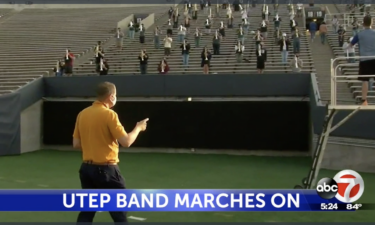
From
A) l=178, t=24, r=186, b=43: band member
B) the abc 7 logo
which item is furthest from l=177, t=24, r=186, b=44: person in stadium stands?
the abc 7 logo

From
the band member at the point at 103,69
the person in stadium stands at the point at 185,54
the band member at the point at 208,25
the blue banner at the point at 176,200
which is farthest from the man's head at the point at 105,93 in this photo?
the band member at the point at 208,25

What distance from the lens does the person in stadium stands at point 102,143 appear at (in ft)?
17.9

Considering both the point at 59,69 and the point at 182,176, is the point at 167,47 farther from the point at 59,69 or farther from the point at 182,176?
the point at 182,176

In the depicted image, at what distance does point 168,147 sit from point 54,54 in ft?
34.9

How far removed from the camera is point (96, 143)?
5.50 metres

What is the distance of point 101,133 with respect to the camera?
5.48 m

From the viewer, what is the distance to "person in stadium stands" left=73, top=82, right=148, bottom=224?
546 cm

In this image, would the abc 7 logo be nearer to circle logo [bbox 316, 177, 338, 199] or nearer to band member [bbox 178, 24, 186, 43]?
circle logo [bbox 316, 177, 338, 199]

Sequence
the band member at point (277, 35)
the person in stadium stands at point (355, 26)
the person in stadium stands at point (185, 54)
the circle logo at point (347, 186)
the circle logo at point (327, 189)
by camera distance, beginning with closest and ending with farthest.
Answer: the circle logo at point (327, 189)
the circle logo at point (347, 186)
the person in stadium stands at point (185, 54)
the person in stadium stands at point (355, 26)
the band member at point (277, 35)

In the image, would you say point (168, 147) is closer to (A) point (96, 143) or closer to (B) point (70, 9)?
(A) point (96, 143)

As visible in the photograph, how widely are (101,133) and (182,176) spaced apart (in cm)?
832

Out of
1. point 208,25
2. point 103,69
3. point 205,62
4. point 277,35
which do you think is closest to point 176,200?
point 205,62

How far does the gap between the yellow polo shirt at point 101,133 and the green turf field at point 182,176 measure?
2981 mm

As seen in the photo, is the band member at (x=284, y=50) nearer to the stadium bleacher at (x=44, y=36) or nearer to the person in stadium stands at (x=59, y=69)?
the person in stadium stands at (x=59, y=69)
